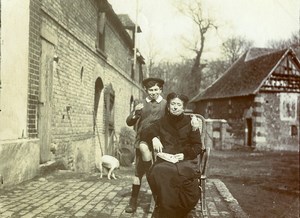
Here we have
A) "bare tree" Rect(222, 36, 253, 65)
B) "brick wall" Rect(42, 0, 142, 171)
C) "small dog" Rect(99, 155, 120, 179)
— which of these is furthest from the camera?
"bare tree" Rect(222, 36, 253, 65)

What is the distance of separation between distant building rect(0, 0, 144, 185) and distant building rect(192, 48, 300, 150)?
48.9ft

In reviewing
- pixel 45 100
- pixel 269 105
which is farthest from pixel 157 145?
pixel 269 105

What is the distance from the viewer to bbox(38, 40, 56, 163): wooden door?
325 inches

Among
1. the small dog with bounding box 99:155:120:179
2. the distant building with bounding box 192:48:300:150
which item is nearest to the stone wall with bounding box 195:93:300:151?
the distant building with bounding box 192:48:300:150

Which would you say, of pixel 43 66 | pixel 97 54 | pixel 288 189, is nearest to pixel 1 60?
pixel 43 66

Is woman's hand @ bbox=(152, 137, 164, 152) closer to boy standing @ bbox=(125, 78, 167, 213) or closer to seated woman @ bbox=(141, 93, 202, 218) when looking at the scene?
seated woman @ bbox=(141, 93, 202, 218)

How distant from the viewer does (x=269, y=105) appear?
28453 mm

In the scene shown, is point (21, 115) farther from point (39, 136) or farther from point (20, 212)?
point (20, 212)

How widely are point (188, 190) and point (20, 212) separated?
7.12 ft

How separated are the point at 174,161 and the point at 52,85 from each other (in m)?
4.91

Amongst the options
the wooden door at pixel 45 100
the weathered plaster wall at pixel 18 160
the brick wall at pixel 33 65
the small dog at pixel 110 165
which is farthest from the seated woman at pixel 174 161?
the small dog at pixel 110 165

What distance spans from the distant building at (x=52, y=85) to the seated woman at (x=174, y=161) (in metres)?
2.64

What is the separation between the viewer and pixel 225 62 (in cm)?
6212

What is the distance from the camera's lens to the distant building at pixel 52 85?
660 cm
